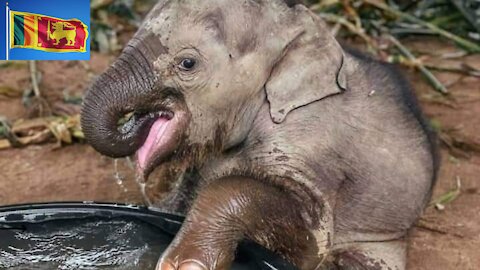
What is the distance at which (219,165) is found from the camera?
2.88 meters

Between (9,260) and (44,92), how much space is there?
7.52ft

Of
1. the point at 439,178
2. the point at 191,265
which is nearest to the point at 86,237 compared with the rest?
the point at 191,265

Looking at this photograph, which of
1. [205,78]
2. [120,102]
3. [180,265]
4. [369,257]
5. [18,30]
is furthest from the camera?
[369,257]

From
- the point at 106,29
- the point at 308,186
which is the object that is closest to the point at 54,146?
the point at 106,29

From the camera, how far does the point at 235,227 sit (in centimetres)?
254

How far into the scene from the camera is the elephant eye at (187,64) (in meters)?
2.63

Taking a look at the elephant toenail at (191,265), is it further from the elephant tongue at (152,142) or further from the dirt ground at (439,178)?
the dirt ground at (439,178)

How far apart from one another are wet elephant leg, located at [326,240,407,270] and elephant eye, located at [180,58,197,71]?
728 millimetres

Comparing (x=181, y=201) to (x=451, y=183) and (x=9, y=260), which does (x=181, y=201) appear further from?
(x=451, y=183)

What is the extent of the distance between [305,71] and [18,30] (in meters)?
0.86

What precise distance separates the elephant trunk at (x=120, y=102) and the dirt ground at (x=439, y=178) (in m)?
1.23

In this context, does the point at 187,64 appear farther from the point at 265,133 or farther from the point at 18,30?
the point at 18,30

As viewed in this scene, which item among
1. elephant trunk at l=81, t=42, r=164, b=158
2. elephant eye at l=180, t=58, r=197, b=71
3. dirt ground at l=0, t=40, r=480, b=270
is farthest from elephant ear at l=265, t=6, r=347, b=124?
dirt ground at l=0, t=40, r=480, b=270

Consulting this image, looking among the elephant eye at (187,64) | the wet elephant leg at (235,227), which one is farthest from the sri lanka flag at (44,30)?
the wet elephant leg at (235,227)
